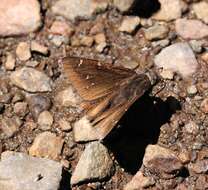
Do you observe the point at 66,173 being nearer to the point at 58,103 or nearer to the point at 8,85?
the point at 58,103

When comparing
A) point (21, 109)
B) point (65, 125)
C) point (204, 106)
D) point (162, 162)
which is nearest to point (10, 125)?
point (21, 109)

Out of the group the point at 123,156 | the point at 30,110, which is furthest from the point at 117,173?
the point at 30,110

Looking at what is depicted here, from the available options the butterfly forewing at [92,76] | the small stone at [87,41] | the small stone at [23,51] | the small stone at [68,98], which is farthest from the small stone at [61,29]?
the butterfly forewing at [92,76]

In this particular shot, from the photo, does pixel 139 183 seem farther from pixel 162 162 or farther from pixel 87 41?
pixel 87 41

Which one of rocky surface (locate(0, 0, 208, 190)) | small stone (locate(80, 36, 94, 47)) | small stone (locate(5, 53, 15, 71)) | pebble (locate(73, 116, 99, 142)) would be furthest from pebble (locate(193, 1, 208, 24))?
small stone (locate(5, 53, 15, 71))

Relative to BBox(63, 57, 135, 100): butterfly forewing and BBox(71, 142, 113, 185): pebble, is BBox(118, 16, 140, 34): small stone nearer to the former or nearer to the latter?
BBox(63, 57, 135, 100): butterfly forewing
